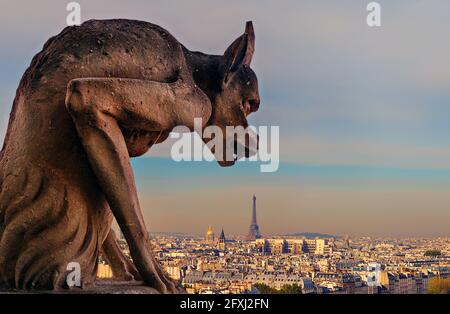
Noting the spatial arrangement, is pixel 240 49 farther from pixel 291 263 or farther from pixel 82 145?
pixel 291 263

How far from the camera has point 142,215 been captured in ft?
15.5

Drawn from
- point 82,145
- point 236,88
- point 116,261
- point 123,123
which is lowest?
point 116,261

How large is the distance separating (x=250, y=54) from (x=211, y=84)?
311 millimetres

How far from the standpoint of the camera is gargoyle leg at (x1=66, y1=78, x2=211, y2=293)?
4465 millimetres

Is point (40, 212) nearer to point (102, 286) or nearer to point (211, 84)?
point (102, 286)

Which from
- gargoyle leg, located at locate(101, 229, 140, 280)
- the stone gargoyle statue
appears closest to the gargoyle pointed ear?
the stone gargoyle statue

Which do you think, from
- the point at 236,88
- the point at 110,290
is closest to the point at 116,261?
the point at 110,290

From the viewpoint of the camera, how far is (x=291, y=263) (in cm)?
3456

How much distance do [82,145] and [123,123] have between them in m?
0.26

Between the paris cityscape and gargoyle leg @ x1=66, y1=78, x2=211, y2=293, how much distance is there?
1.67ft

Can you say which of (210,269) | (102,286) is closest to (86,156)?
(102,286)

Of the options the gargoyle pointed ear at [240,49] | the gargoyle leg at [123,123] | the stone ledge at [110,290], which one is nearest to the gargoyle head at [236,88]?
the gargoyle pointed ear at [240,49]

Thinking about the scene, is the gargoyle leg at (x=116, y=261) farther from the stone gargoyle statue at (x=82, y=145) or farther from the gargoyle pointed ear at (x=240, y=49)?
the gargoyle pointed ear at (x=240, y=49)
